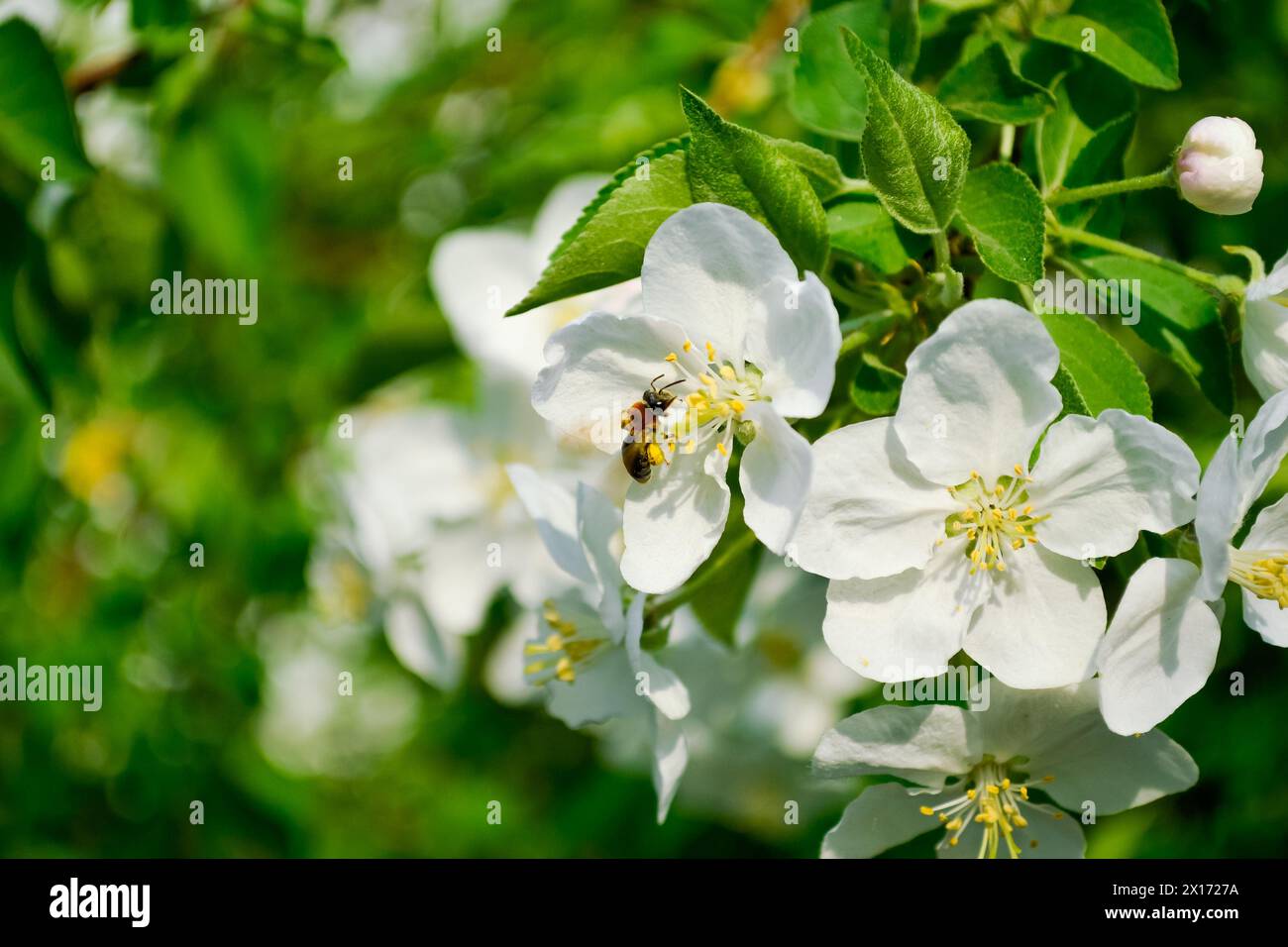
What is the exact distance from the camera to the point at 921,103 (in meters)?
1.12

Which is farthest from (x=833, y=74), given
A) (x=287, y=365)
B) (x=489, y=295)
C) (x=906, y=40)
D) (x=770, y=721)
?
(x=287, y=365)

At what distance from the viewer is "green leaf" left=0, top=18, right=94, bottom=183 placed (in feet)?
5.00

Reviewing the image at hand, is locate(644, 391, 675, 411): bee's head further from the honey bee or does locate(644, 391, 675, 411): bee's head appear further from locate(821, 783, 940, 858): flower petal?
locate(821, 783, 940, 858): flower petal

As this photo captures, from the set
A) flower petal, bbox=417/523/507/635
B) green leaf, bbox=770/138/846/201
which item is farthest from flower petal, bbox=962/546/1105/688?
flower petal, bbox=417/523/507/635

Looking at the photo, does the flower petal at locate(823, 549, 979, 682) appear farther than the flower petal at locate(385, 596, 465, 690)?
No

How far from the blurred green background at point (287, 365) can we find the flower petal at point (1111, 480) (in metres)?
0.79

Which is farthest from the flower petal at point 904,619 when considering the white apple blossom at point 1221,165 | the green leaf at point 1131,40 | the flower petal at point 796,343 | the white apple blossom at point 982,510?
the green leaf at point 1131,40

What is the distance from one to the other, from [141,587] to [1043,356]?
2073 mm

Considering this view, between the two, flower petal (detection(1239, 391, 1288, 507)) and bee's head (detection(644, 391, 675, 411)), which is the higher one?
bee's head (detection(644, 391, 675, 411))

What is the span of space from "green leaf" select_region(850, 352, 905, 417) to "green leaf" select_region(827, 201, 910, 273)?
101 mm

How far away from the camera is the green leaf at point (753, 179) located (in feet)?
3.81
